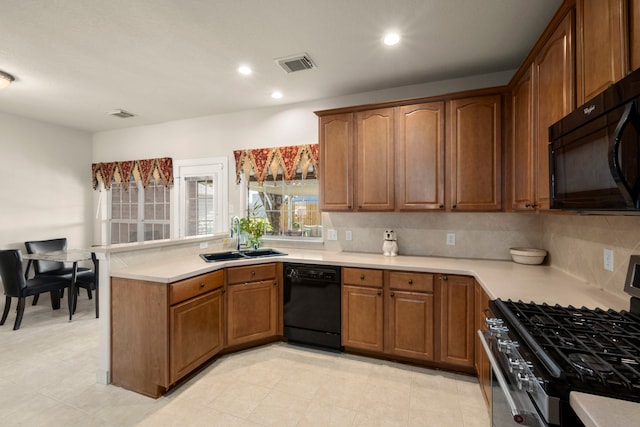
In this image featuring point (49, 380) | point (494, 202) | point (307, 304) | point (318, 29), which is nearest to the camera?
point (318, 29)

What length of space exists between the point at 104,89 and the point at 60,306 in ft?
10.1

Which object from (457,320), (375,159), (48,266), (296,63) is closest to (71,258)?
(48,266)

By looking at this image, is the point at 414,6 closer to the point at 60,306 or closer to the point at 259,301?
the point at 259,301

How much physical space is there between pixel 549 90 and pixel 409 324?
1.98 meters

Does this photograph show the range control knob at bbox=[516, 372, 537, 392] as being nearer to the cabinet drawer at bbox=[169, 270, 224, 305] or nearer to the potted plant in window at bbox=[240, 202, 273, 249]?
the cabinet drawer at bbox=[169, 270, 224, 305]

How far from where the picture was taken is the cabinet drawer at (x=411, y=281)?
2512 mm

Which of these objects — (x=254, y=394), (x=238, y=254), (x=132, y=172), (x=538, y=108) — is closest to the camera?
(x=538, y=108)

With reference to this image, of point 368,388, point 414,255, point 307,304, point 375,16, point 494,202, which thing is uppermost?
point 375,16

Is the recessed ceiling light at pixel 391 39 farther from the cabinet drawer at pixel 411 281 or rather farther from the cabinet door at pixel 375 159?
the cabinet drawer at pixel 411 281

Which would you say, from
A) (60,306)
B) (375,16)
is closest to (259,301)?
(375,16)

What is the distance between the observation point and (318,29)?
7.29ft

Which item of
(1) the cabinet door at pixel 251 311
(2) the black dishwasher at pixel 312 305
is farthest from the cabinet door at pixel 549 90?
(1) the cabinet door at pixel 251 311

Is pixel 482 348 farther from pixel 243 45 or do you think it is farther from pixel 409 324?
pixel 243 45

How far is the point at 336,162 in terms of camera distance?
10.4 feet
